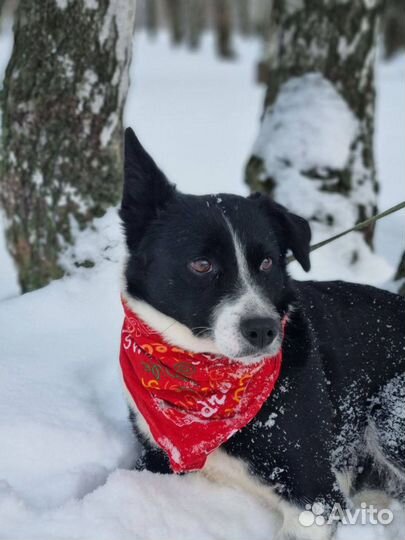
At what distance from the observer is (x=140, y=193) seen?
2.83 metres

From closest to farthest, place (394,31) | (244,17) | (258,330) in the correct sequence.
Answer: (258,330) → (394,31) → (244,17)

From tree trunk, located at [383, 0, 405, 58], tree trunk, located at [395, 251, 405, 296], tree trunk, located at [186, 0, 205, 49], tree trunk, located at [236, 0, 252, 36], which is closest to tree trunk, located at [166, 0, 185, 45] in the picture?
tree trunk, located at [186, 0, 205, 49]

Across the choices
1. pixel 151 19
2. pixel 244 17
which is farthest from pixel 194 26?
pixel 244 17

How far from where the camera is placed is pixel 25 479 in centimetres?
269

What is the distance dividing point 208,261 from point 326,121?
9.73 ft

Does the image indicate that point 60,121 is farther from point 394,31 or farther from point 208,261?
point 394,31

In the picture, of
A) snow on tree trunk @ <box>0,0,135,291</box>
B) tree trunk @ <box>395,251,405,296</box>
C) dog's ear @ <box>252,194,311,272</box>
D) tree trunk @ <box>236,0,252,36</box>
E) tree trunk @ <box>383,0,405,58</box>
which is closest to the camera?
dog's ear @ <box>252,194,311,272</box>

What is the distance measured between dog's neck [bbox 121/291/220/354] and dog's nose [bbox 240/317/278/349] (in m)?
0.28

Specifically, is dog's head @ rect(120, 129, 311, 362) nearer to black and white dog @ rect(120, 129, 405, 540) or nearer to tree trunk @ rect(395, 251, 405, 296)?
black and white dog @ rect(120, 129, 405, 540)

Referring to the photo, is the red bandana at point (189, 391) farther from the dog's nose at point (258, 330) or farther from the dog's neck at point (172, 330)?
the dog's nose at point (258, 330)

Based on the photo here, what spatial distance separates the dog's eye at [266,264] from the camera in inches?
107

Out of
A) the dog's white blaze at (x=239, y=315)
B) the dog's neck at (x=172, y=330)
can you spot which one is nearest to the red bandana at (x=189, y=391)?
the dog's neck at (x=172, y=330)

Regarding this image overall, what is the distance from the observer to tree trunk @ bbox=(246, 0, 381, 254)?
5.17m

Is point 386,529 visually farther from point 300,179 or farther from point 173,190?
point 300,179
